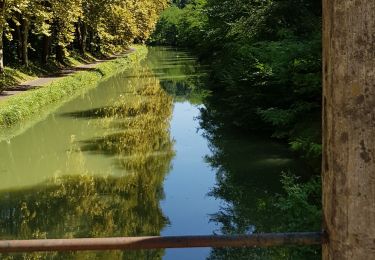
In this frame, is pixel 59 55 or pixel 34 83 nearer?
pixel 34 83

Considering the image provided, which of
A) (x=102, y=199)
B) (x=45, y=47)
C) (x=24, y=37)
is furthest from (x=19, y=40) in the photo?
(x=102, y=199)

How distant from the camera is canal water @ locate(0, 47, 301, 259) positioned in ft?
31.5

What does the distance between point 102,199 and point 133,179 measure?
158 centimetres

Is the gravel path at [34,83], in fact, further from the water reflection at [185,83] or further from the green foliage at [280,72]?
the green foliage at [280,72]

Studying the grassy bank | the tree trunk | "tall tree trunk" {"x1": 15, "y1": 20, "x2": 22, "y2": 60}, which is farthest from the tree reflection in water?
"tall tree trunk" {"x1": 15, "y1": 20, "x2": 22, "y2": 60}

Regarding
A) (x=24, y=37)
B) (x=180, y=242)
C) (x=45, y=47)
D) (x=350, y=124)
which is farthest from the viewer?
(x=45, y=47)

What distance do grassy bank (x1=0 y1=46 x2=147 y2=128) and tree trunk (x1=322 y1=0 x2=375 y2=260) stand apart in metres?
17.6

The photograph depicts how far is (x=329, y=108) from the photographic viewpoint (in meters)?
1.73

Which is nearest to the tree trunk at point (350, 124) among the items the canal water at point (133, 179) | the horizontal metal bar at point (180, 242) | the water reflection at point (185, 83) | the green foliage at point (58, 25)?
the horizontal metal bar at point (180, 242)

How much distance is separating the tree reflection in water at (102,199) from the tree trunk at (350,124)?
22.4 feet

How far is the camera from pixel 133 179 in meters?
12.7

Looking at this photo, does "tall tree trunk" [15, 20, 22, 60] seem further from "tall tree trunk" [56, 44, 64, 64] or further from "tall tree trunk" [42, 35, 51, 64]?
→ "tall tree trunk" [56, 44, 64, 64]

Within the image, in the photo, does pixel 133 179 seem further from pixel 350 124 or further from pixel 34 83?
pixel 34 83

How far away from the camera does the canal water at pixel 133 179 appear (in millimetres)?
9609
